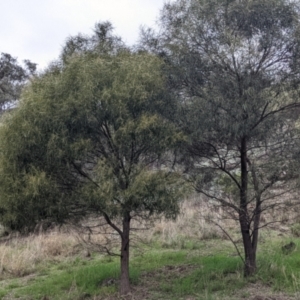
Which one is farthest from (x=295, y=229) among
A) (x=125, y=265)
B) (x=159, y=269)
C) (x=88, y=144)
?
(x=88, y=144)

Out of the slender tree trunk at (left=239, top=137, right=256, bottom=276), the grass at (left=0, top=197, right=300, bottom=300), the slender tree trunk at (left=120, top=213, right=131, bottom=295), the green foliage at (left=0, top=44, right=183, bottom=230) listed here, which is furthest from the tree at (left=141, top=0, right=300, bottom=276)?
the slender tree trunk at (left=120, top=213, right=131, bottom=295)

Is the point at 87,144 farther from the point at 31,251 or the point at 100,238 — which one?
the point at 100,238

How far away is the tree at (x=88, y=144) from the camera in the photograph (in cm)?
650

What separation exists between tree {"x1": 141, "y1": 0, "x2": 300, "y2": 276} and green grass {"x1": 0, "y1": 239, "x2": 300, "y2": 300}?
3.83 ft

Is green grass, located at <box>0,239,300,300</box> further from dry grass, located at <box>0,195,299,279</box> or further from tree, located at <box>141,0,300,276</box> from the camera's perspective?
tree, located at <box>141,0,300,276</box>

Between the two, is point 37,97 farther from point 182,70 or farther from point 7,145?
point 182,70

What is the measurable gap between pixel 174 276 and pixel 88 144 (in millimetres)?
3735

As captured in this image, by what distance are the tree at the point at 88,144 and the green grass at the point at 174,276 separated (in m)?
1.85

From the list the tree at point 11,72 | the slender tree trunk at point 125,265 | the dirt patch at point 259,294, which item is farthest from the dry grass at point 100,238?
the tree at point 11,72

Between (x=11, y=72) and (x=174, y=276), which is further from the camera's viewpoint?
(x=11, y=72)

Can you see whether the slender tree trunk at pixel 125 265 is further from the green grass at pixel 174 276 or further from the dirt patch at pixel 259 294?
the dirt patch at pixel 259 294

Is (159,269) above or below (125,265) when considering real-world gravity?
below

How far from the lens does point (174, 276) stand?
8.89 metres

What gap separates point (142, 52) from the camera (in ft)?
24.9
